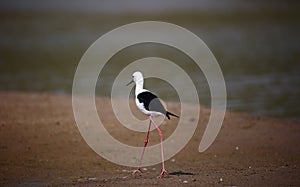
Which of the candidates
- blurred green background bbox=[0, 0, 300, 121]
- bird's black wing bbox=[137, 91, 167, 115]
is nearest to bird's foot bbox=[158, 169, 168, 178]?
bird's black wing bbox=[137, 91, 167, 115]

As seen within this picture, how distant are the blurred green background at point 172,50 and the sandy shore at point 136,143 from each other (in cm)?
226

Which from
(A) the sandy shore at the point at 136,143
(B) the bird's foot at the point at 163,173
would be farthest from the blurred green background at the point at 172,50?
(B) the bird's foot at the point at 163,173

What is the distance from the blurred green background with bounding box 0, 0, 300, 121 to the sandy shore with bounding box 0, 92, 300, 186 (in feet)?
7.40

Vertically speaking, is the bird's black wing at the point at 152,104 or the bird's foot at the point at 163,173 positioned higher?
the bird's black wing at the point at 152,104

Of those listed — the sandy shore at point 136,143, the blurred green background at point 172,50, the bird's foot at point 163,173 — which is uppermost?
the blurred green background at point 172,50

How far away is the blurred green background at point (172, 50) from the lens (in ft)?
53.3

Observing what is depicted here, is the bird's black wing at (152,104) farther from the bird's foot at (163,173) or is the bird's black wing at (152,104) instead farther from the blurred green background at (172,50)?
the blurred green background at (172,50)

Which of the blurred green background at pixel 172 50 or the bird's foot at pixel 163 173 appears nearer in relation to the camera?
the bird's foot at pixel 163 173

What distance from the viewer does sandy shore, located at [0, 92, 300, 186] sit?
307 inches

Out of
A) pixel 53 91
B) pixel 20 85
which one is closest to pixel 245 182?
pixel 53 91

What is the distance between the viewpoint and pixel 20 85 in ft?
60.4

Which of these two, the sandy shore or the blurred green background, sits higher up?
the blurred green background

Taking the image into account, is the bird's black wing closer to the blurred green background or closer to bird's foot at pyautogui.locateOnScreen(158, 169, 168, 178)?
bird's foot at pyautogui.locateOnScreen(158, 169, 168, 178)

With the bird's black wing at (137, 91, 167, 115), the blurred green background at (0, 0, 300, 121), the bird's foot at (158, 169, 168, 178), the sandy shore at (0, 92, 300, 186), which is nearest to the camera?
the sandy shore at (0, 92, 300, 186)
